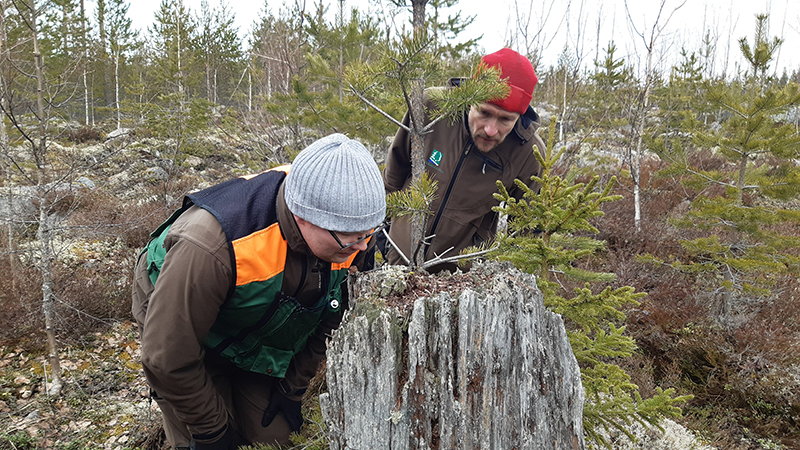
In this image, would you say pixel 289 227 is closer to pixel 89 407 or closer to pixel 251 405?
pixel 251 405

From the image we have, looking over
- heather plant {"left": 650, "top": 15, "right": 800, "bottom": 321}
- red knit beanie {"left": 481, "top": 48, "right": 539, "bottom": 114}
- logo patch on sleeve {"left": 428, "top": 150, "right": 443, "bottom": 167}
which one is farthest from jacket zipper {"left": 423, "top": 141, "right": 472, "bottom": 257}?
heather plant {"left": 650, "top": 15, "right": 800, "bottom": 321}

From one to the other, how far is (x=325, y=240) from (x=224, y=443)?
4.57 feet

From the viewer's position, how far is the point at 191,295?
5.24 feet

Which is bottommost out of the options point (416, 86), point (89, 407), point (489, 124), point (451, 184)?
point (89, 407)

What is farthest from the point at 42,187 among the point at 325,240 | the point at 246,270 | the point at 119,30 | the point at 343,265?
the point at 119,30

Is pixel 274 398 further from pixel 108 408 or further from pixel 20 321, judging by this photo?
pixel 20 321

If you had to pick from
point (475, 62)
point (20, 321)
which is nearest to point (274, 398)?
point (475, 62)

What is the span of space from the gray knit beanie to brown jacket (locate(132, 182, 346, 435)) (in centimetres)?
19

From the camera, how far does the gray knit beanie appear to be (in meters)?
1.55

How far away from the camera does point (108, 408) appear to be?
12.2 ft

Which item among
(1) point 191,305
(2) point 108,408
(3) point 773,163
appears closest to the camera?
(1) point 191,305

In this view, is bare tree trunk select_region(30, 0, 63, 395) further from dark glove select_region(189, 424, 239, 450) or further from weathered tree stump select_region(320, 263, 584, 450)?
weathered tree stump select_region(320, 263, 584, 450)

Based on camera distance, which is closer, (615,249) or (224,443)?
(224,443)

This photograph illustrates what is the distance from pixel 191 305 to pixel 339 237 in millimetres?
671
